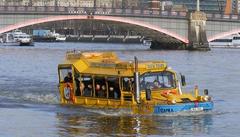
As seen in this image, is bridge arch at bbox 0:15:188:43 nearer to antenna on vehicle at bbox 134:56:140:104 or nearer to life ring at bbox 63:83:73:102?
life ring at bbox 63:83:73:102

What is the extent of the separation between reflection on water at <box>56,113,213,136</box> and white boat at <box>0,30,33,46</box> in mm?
79535

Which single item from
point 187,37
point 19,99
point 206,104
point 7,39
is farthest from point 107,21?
point 206,104

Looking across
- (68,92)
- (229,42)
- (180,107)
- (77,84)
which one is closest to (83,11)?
(229,42)

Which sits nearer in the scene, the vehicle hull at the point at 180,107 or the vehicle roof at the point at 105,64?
the vehicle hull at the point at 180,107

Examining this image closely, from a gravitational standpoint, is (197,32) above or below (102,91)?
below

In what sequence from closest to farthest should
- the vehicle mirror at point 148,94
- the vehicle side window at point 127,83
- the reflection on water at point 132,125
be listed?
the reflection on water at point 132,125
the vehicle mirror at point 148,94
the vehicle side window at point 127,83

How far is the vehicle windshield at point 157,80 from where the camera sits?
88.7ft

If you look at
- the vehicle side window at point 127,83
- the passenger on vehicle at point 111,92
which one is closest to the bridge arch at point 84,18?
the passenger on vehicle at point 111,92

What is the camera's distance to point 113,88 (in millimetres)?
27578

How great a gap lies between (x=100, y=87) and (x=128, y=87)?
1.28 meters

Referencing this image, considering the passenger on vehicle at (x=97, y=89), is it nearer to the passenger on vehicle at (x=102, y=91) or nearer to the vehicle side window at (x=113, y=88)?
the passenger on vehicle at (x=102, y=91)

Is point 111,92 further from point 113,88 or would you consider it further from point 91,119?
point 91,119

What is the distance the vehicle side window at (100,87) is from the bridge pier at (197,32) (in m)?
61.4

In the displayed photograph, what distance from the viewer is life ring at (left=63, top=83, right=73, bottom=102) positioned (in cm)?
2905
